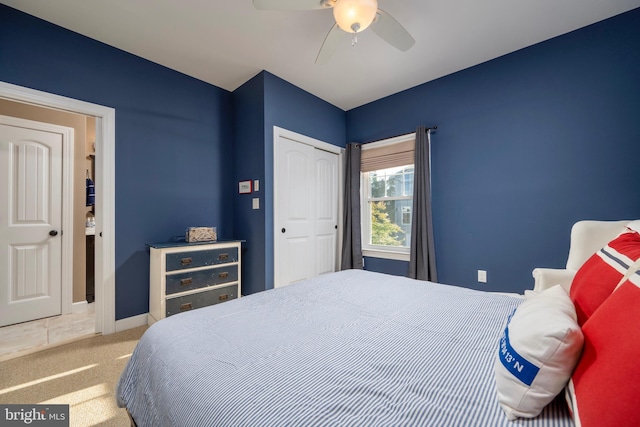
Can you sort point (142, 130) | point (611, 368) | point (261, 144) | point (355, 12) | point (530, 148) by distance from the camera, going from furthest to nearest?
point (261, 144), point (142, 130), point (530, 148), point (355, 12), point (611, 368)

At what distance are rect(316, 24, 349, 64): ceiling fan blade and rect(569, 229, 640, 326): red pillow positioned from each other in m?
1.82

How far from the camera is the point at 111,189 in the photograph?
231 cm

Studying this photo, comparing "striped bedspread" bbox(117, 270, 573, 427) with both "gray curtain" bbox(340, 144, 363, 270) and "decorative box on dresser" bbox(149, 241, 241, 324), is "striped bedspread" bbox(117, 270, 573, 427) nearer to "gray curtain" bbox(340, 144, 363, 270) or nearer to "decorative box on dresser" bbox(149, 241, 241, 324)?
"decorative box on dresser" bbox(149, 241, 241, 324)

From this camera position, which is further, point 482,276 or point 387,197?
point 387,197

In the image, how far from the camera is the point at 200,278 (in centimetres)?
245

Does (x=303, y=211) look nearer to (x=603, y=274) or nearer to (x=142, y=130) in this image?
(x=142, y=130)

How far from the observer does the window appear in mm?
3289

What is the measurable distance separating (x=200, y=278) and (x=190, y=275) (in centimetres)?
10

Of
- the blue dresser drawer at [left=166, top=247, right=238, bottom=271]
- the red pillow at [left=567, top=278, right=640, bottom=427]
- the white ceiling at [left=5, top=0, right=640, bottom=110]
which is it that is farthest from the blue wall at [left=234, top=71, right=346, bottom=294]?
the red pillow at [left=567, top=278, right=640, bottom=427]

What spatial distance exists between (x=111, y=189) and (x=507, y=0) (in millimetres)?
3595

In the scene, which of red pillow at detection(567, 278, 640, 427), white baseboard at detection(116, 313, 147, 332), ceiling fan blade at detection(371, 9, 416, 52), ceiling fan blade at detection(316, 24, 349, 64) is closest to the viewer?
red pillow at detection(567, 278, 640, 427)

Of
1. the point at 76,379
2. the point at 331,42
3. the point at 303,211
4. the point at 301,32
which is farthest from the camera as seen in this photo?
the point at 303,211

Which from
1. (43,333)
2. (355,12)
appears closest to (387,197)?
(355,12)

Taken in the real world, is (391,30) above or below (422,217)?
above
